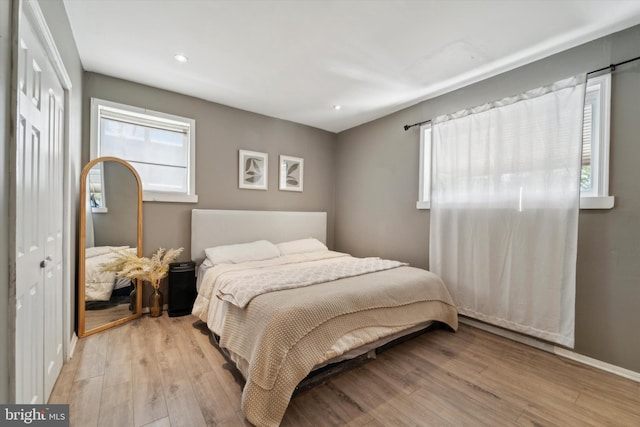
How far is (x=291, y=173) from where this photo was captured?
4.16 metres

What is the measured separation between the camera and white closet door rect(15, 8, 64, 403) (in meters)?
1.12

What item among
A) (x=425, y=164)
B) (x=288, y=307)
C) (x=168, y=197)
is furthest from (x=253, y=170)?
(x=288, y=307)

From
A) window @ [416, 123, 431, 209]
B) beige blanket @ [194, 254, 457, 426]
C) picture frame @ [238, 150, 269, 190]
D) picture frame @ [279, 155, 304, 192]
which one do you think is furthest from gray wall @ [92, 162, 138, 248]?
window @ [416, 123, 431, 209]

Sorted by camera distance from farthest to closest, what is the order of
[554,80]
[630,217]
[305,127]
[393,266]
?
[305,127], [393,266], [554,80], [630,217]

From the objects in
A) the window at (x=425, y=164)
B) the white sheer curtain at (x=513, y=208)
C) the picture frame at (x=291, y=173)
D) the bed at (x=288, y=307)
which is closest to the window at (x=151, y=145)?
the bed at (x=288, y=307)

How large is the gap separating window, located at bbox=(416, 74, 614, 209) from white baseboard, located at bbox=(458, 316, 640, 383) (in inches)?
48.2

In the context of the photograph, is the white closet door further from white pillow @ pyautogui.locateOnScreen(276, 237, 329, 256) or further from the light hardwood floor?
white pillow @ pyautogui.locateOnScreen(276, 237, 329, 256)

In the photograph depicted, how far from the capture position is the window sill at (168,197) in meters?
2.98

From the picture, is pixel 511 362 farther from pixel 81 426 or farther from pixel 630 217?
pixel 81 426

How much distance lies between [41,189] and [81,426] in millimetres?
1302

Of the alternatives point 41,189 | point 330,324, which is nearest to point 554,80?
point 330,324

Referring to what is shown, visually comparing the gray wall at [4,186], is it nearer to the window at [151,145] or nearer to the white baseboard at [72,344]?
the white baseboard at [72,344]

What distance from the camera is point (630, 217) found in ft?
6.36

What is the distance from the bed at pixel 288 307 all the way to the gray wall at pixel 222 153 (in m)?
0.27
